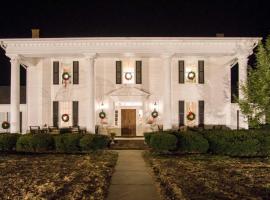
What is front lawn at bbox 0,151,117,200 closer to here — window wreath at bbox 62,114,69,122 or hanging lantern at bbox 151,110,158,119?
hanging lantern at bbox 151,110,158,119

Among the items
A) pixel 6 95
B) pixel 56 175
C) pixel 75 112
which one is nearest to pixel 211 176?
pixel 56 175

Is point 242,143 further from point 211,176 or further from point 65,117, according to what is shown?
point 65,117

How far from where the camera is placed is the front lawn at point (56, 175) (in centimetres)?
1018

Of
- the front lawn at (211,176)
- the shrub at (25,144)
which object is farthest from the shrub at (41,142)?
the front lawn at (211,176)

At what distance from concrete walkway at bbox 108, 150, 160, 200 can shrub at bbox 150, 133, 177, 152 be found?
1837 mm

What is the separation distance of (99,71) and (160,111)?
16.4ft

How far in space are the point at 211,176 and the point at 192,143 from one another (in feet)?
19.5

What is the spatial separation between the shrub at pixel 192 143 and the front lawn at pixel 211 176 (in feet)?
2.44

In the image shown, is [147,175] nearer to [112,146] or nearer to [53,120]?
[112,146]

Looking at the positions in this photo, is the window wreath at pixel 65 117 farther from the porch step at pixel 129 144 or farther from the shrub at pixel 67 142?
the shrub at pixel 67 142

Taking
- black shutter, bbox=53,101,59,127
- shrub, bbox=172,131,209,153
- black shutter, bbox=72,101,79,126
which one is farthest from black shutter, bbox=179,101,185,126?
shrub, bbox=172,131,209,153

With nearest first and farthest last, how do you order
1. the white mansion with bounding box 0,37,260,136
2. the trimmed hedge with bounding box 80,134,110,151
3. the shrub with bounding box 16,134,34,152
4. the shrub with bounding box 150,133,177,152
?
1. the shrub with bounding box 150,133,177,152
2. the trimmed hedge with bounding box 80,134,110,151
3. the shrub with bounding box 16,134,34,152
4. the white mansion with bounding box 0,37,260,136

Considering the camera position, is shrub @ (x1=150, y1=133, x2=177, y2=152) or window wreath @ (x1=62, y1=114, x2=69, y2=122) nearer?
shrub @ (x1=150, y1=133, x2=177, y2=152)

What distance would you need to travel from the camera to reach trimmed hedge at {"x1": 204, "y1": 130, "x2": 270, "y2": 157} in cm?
1820
